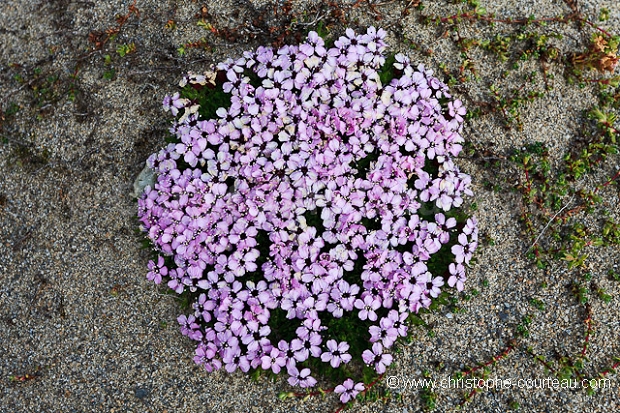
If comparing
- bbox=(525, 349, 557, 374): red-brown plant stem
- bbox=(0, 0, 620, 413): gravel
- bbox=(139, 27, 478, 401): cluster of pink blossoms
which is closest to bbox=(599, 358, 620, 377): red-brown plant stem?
bbox=(0, 0, 620, 413): gravel

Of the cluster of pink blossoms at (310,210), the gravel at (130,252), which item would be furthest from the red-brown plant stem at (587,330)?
the cluster of pink blossoms at (310,210)

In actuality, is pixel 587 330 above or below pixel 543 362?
above

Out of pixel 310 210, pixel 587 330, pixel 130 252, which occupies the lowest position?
pixel 130 252

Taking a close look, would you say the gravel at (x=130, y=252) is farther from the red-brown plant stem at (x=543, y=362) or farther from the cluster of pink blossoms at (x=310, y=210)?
the cluster of pink blossoms at (x=310, y=210)

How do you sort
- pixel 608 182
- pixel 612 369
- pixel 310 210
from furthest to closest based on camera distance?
pixel 608 182
pixel 612 369
pixel 310 210

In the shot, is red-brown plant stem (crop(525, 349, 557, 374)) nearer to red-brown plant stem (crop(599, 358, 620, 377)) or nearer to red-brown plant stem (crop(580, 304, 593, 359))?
red-brown plant stem (crop(580, 304, 593, 359))

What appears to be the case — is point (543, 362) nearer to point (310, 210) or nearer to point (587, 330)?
point (587, 330)

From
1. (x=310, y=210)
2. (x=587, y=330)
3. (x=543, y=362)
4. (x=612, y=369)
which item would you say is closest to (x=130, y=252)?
(x=310, y=210)
